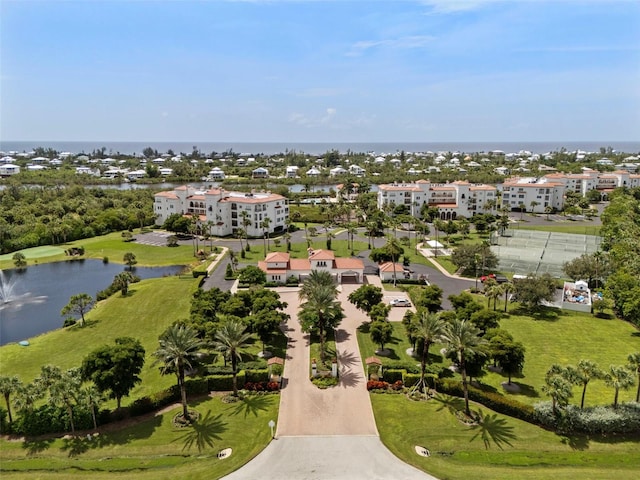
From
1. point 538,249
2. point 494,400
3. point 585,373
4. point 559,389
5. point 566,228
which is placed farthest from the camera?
point 566,228

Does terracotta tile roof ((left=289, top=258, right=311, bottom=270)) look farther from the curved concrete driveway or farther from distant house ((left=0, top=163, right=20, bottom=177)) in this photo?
distant house ((left=0, top=163, right=20, bottom=177))

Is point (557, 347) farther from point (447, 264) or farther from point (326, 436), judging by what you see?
point (447, 264)

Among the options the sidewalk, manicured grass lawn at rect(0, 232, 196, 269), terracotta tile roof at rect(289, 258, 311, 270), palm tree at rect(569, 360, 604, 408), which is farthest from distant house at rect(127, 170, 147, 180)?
palm tree at rect(569, 360, 604, 408)

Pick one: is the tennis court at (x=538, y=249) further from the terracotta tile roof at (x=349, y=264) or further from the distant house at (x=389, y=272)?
the terracotta tile roof at (x=349, y=264)

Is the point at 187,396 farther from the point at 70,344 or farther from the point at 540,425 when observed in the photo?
the point at 540,425

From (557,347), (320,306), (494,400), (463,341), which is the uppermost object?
(320,306)

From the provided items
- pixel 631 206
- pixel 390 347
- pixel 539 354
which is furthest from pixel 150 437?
pixel 631 206

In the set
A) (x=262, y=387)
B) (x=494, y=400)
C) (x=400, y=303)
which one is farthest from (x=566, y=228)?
(x=262, y=387)
